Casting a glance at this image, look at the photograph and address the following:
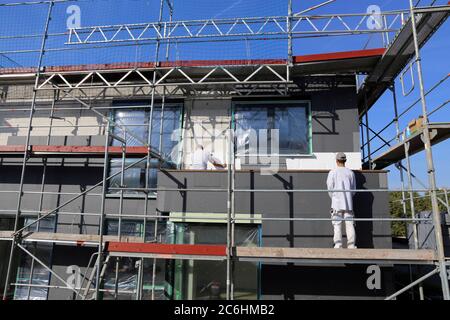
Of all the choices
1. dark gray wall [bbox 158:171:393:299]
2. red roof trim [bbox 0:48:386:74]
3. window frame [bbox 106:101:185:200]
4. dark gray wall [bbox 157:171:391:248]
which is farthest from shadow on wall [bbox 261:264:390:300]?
red roof trim [bbox 0:48:386:74]

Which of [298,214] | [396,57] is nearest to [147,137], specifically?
[298,214]

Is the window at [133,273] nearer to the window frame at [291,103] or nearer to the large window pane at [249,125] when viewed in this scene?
the large window pane at [249,125]

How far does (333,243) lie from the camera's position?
6.74 metres

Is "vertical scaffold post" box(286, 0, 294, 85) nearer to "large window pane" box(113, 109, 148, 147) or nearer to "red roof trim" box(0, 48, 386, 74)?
"red roof trim" box(0, 48, 386, 74)

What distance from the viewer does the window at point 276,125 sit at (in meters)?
8.41

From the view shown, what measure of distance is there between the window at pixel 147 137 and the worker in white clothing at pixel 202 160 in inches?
31.0

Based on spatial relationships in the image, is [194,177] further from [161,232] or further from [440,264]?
[440,264]

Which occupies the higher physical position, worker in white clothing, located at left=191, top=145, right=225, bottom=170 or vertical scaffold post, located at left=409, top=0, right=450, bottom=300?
worker in white clothing, located at left=191, top=145, right=225, bottom=170

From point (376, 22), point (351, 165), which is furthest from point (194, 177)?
point (376, 22)

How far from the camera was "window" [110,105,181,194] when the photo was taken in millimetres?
8727

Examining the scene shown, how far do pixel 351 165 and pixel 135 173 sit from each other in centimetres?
517

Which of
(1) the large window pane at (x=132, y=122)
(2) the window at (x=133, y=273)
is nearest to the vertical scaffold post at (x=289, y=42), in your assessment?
(1) the large window pane at (x=132, y=122)

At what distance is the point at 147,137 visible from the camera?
916 centimetres

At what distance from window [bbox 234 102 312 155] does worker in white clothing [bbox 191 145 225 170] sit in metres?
0.78
